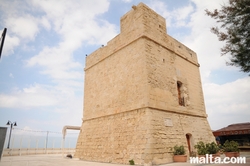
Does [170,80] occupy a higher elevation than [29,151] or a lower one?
higher

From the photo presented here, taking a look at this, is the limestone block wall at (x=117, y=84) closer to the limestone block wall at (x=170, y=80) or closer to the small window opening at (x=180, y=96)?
the limestone block wall at (x=170, y=80)

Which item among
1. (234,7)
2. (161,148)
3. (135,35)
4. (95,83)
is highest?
(135,35)

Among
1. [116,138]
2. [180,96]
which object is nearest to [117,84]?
[116,138]

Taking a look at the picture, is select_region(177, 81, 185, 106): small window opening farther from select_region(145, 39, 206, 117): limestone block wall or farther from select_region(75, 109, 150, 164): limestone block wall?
select_region(75, 109, 150, 164): limestone block wall

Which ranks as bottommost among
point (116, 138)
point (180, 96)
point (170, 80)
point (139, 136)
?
point (116, 138)

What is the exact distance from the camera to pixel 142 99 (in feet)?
27.6

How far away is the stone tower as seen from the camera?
7.98 metres

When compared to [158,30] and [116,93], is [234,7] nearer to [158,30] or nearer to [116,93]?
[158,30]

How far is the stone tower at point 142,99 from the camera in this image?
798cm

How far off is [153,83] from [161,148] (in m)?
3.11

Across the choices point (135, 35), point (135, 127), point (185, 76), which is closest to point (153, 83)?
point (135, 127)

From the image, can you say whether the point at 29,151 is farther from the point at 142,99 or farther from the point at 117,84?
the point at 142,99

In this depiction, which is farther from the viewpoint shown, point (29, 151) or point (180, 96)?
point (29, 151)

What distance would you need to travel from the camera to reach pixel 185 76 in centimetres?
1157
